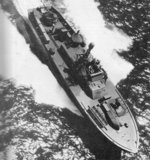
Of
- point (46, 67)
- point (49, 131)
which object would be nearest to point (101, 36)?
point (46, 67)

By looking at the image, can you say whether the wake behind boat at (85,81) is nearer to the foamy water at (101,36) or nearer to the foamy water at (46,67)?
the foamy water at (46,67)

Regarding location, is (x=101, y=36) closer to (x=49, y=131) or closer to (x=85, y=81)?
(x=85, y=81)

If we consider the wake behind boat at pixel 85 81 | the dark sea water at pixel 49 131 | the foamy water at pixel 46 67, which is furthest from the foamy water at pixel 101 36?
the wake behind boat at pixel 85 81

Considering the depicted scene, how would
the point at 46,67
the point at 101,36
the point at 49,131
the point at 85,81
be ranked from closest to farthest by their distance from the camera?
the point at 49,131 < the point at 85,81 < the point at 46,67 < the point at 101,36

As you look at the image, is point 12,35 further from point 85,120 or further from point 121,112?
point 121,112

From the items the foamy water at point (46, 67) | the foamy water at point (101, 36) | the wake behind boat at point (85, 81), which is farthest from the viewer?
the foamy water at point (101, 36)

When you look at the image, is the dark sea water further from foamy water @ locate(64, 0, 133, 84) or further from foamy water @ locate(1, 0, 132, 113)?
foamy water @ locate(64, 0, 133, 84)
